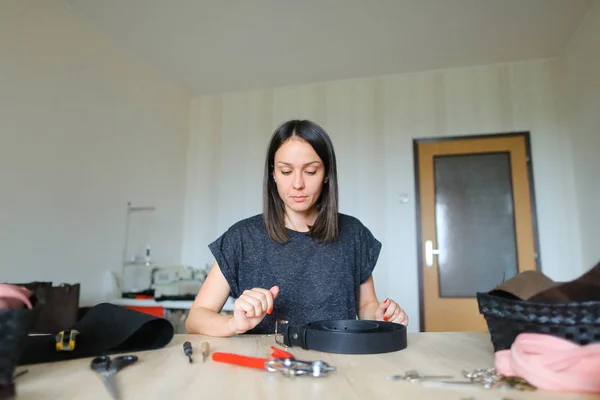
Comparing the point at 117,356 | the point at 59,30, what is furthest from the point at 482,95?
the point at 117,356

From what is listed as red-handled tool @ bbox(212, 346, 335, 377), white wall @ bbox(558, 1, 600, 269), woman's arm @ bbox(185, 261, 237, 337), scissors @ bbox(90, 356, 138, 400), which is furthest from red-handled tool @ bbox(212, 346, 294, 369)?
white wall @ bbox(558, 1, 600, 269)

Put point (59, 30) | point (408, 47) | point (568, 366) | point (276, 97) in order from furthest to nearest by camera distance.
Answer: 1. point (276, 97)
2. point (408, 47)
3. point (59, 30)
4. point (568, 366)

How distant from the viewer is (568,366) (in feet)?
1.72

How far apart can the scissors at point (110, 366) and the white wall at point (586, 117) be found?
10.5 feet

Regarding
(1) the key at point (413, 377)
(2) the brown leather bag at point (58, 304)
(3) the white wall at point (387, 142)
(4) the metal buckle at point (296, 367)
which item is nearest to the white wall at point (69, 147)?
(2) the brown leather bag at point (58, 304)

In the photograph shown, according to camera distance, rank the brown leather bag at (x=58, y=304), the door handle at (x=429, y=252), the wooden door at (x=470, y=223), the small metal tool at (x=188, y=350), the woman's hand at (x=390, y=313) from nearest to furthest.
A: the small metal tool at (x=188, y=350)
the woman's hand at (x=390, y=313)
the brown leather bag at (x=58, y=304)
the wooden door at (x=470, y=223)
the door handle at (x=429, y=252)

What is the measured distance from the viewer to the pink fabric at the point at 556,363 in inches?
20.0

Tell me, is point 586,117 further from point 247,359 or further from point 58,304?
point 58,304

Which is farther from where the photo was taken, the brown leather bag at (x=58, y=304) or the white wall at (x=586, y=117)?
the white wall at (x=586, y=117)

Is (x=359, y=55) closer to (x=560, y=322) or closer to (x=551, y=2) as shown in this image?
(x=551, y=2)

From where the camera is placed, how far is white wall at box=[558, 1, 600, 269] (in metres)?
2.80

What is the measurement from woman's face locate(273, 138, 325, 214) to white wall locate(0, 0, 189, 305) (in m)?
1.84

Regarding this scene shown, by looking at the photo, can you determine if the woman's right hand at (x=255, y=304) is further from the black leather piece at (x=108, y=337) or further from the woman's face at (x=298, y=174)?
the woman's face at (x=298, y=174)

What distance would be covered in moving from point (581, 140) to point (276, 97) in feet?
8.84
